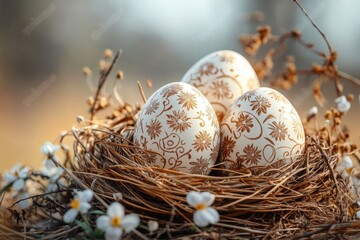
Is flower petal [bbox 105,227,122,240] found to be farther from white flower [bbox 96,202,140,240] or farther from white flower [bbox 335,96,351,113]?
white flower [bbox 335,96,351,113]

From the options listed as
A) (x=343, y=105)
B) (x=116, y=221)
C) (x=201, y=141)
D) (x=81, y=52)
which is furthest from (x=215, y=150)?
(x=81, y=52)

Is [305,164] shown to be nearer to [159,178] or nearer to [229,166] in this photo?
[229,166]

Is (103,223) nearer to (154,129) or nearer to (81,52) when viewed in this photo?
(154,129)

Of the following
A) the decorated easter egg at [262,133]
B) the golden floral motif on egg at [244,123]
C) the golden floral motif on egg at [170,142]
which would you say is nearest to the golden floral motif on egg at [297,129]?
the decorated easter egg at [262,133]

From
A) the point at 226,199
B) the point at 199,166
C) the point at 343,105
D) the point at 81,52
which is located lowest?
the point at 226,199

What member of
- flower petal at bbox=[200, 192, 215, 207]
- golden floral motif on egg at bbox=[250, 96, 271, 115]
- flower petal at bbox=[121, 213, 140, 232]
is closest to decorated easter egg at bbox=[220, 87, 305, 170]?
golden floral motif on egg at bbox=[250, 96, 271, 115]

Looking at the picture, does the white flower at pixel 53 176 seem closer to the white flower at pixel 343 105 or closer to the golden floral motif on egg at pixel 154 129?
the golden floral motif on egg at pixel 154 129

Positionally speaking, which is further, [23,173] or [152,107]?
[23,173]
